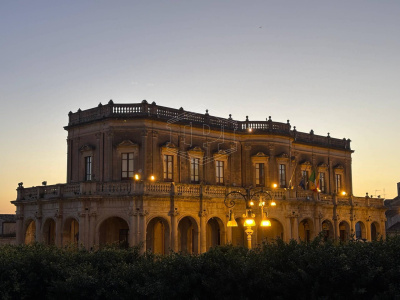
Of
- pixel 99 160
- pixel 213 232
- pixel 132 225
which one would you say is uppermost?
pixel 99 160

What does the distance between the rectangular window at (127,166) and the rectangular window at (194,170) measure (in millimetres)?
5143

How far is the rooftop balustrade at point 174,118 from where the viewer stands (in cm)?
4006

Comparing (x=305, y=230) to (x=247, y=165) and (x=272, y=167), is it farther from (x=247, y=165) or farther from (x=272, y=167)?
(x=247, y=165)

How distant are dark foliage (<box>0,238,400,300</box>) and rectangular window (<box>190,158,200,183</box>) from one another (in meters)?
19.0

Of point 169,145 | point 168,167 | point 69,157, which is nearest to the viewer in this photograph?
Result: point 169,145

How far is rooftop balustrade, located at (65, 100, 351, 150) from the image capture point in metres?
40.1

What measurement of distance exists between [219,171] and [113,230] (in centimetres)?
1008

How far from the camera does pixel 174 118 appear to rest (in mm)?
41594

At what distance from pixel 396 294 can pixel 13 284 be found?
1417 centimetres

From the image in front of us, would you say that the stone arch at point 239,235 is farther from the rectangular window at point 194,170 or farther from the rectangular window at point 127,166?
the rectangular window at point 127,166

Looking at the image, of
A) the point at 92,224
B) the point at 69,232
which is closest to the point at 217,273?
the point at 92,224

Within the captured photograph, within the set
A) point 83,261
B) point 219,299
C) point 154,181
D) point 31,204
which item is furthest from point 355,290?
point 31,204

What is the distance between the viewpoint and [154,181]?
124ft

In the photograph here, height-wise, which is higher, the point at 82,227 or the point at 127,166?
the point at 127,166
